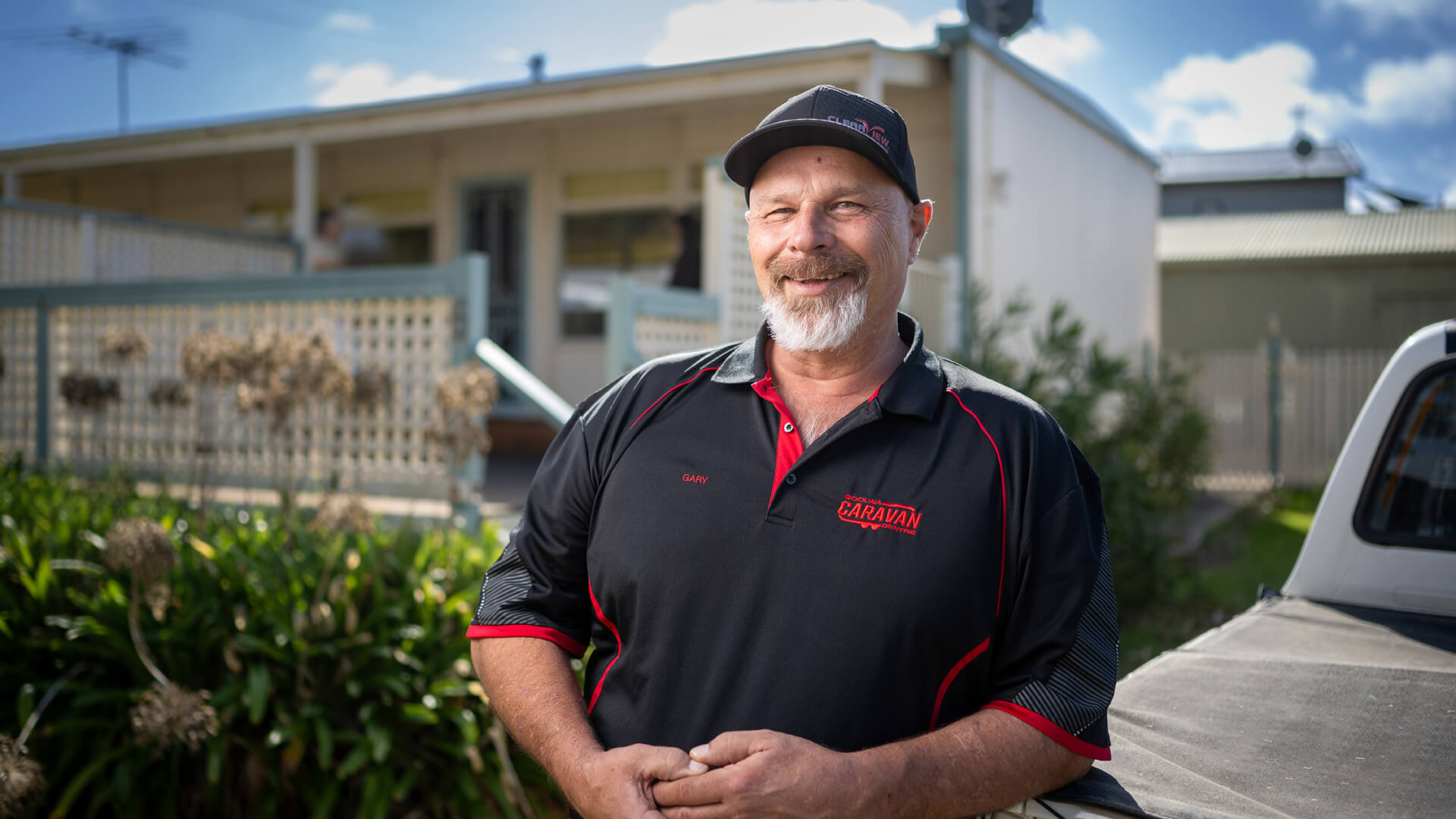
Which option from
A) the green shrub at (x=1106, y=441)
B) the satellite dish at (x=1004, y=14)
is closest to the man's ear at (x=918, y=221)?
the green shrub at (x=1106, y=441)

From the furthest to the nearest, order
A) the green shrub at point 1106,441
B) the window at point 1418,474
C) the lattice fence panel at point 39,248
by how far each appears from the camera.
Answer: the lattice fence panel at point 39,248 → the green shrub at point 1106,441 → the window at point 1418,474

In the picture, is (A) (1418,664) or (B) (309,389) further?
(B) (309,389)

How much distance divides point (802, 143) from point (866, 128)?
144mm

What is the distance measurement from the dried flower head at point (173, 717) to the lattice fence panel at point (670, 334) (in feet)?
12.5

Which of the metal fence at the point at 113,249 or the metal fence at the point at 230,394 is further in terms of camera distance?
the metal fence at the point at 113,249

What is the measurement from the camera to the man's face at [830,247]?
2.22m

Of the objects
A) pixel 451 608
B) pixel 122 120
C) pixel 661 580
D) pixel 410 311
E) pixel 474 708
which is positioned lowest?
pixel 474 708

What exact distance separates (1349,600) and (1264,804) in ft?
5.53

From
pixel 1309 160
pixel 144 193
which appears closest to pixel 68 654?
pixel 144 193

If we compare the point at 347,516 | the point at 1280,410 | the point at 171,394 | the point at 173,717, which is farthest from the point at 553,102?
the point at 1280,410

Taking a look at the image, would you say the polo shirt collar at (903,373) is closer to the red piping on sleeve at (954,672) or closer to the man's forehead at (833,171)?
the man's forehead at (833,171)

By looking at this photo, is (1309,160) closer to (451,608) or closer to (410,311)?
(410,311)

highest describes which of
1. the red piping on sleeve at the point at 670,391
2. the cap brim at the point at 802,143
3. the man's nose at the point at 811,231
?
the cap brim at the point at 802,143

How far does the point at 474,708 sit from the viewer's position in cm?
417
